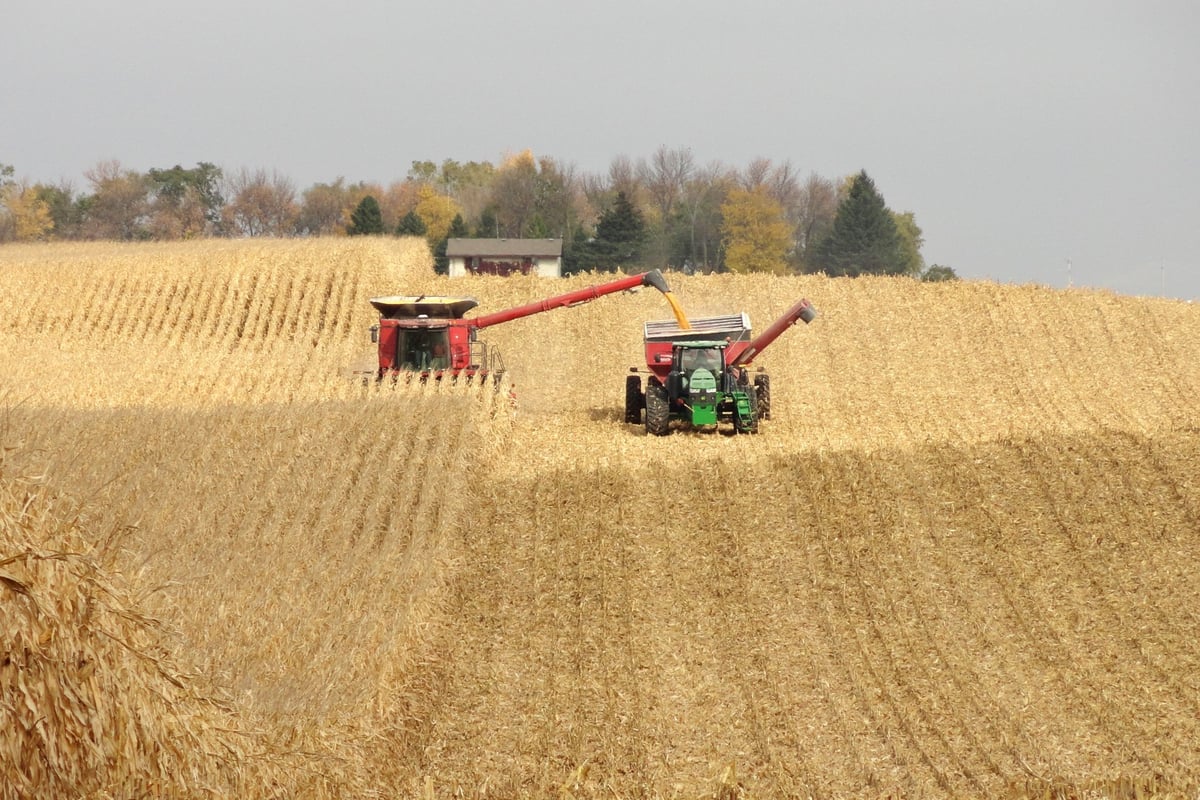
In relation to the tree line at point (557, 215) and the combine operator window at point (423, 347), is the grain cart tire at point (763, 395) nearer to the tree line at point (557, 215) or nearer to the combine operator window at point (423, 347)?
the combine operator window at point (423, 347)

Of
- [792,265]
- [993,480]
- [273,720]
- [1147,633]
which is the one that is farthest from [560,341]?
[792,265]

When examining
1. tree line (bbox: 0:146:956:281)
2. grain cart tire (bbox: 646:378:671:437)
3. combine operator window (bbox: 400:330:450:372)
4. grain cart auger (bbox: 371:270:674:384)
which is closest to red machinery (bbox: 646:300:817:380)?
grain cart tire (bbox: 646:378:671:437)

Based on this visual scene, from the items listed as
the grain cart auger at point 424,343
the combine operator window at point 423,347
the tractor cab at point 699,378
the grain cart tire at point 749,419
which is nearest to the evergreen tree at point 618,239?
the grain cart auger at point 424,343

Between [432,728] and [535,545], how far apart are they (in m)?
5.48

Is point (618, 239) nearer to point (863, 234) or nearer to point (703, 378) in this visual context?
point (863, 234)

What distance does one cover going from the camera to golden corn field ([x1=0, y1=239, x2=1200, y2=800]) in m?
7.11

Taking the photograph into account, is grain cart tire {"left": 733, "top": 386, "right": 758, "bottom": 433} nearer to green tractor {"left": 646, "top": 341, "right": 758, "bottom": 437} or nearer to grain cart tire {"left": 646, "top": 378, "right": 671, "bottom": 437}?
green tractor {"left": 646, "top": 341, "right": 758, "bottom": 437}

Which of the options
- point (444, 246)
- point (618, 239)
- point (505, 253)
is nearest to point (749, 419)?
point (618, 239)

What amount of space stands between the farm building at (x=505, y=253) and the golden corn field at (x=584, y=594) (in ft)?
141

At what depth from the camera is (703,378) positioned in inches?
895

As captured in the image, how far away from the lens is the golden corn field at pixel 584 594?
7113mm

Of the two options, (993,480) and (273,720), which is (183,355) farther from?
(273,720)

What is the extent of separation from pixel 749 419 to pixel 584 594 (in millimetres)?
9709

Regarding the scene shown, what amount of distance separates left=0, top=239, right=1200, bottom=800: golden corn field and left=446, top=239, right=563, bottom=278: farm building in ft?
141
